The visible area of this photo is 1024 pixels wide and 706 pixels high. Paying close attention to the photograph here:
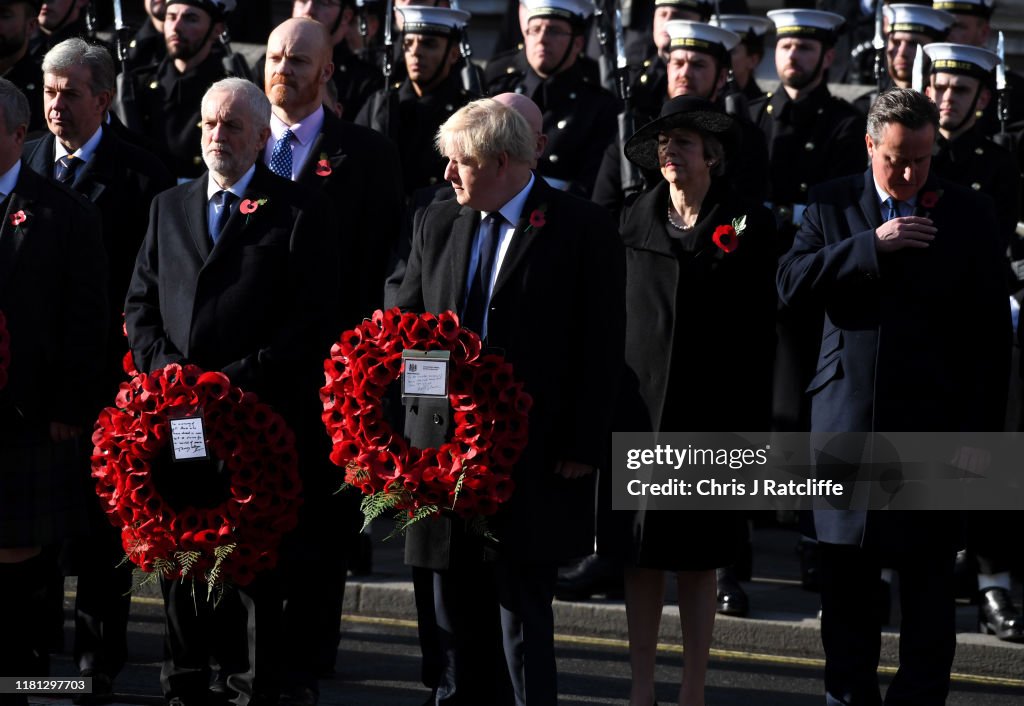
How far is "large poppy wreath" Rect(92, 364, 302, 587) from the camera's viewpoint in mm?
6387

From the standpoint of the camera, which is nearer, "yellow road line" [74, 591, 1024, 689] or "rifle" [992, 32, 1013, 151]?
"yellow road line" [74, 591, 1024, 689]

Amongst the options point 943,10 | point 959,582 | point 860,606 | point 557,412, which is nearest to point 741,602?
point 959,582

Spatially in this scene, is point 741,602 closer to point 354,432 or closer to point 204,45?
point 354,432

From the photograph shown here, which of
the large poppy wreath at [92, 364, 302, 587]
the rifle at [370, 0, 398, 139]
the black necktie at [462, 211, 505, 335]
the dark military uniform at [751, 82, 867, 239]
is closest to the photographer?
the black necktie at [462, 211, 505, 335]

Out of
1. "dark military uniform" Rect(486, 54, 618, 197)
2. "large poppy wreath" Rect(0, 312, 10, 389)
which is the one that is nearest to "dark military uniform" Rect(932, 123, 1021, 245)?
"dark military uniform" Rect(486, 54, 618, 197)

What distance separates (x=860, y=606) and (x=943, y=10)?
4.73 meters

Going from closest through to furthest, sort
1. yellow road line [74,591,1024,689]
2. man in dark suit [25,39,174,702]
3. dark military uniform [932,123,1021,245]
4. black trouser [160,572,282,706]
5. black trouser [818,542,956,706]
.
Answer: black trouser [818,542,956,706] → black trouser [160,572,282,706] → man in dark suit [25,39,174,702] → yellow road line [74,591,1024,689] → dark military uniform [932,123,1021,245]

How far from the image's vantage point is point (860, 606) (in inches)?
260

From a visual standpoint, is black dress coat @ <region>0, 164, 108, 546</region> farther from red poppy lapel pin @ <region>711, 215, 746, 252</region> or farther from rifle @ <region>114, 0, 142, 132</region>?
rifle @ <region>114, 0, 142, 132</region>

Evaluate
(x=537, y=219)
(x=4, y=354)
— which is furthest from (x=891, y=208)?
(x=4, y=354)

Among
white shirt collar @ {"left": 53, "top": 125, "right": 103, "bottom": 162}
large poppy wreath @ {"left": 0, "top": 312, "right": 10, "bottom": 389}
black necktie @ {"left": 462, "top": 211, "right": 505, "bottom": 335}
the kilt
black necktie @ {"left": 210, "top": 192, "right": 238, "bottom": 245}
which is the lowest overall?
the kilt

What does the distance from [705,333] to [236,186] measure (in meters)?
1.74

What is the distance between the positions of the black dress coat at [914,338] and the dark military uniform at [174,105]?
12.9ft

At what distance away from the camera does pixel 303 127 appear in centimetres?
755
